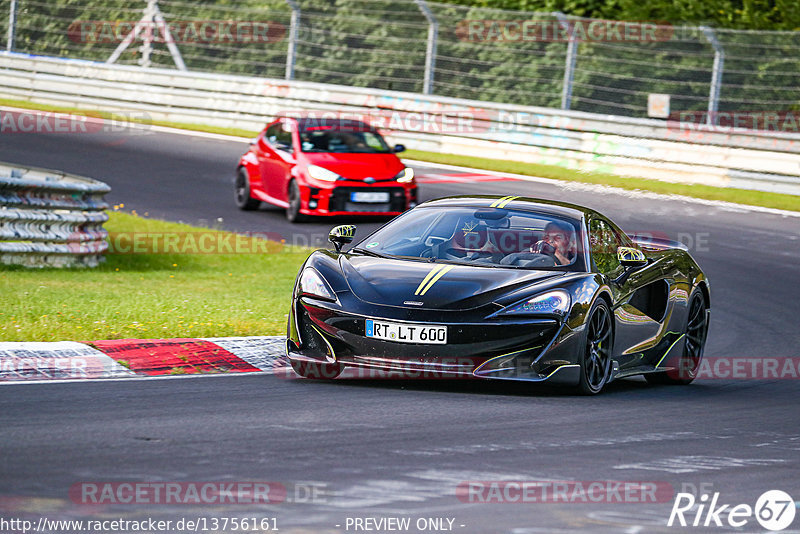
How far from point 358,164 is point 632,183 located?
200 inches

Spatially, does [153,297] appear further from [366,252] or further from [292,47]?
[292,47]

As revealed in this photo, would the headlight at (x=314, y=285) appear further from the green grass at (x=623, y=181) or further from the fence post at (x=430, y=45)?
the fence post at (x=430, y=45)

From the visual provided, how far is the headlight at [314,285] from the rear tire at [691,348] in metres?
2.99

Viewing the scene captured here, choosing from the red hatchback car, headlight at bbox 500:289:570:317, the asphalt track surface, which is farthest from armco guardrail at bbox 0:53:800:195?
headlight at bbox 500:289:570:317

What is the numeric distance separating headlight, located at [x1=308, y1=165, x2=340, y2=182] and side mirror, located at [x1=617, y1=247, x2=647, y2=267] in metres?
9.92

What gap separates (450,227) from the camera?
31.1 feet

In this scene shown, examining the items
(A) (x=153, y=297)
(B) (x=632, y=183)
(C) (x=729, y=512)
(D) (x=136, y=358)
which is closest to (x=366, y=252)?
(D) (x=136, y=358)

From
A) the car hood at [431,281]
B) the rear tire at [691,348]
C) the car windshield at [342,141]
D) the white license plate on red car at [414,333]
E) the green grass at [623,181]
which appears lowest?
the green grass at [623,181]

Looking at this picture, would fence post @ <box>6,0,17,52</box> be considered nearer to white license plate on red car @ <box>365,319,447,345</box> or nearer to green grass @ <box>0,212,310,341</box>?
green grass @ <box>0,212,310,341</box>

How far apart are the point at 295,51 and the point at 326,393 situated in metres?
20.0

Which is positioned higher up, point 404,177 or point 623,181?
point 404,177

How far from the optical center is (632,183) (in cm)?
2208

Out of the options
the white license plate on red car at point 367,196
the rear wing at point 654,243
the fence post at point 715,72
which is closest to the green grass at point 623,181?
the fence post at point 715,72

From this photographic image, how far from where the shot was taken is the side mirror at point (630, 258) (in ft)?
30.5
